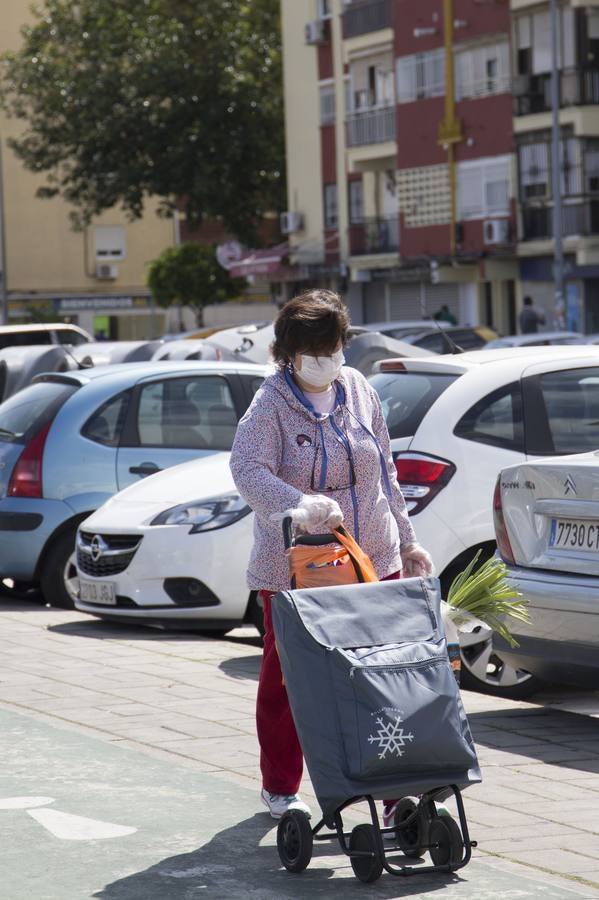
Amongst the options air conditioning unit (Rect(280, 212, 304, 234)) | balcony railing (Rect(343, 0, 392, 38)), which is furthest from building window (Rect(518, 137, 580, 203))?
air conditioning unit (Rect(280, 212, 304, 234))

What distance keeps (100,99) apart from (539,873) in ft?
179

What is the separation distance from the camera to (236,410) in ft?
39.8

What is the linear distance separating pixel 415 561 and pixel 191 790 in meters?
1.20

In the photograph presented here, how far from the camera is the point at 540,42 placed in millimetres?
48312

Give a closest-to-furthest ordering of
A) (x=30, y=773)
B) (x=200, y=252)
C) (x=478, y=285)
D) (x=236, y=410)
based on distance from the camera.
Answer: (x=30, y=773), (x=236, y=410), (x=478, y=285), (x=200, y=252)

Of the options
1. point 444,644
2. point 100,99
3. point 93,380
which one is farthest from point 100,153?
point 444,644

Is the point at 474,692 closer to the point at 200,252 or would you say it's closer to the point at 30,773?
the point at 30,773

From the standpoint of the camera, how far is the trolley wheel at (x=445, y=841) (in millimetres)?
5027

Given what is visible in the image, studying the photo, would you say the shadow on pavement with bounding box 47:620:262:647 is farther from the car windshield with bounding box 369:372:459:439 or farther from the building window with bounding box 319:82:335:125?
the building window with bounding box 319:82:335:125

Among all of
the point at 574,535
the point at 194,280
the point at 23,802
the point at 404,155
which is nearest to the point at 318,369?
the point at 23,802

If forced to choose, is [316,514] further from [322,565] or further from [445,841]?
[445,841]

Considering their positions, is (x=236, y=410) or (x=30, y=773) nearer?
(x=30, y=773)

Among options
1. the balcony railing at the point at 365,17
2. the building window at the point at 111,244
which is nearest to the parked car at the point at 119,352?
the balcony railing at the point at 365,17

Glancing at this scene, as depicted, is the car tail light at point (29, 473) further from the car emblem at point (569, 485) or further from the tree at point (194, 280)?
the tree at point (194, 280)
